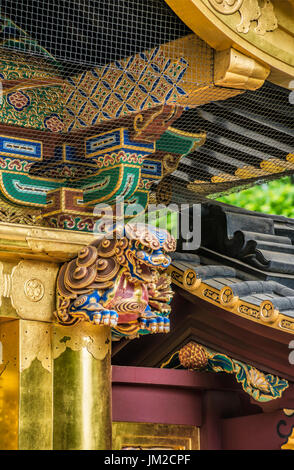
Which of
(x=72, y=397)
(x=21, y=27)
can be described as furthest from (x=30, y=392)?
(x=21, y=27)

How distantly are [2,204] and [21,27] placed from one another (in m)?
1.11

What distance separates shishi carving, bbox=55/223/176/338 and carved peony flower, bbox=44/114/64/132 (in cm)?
78

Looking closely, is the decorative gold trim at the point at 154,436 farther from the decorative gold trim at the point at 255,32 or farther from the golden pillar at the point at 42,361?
the decorative gold trim at the point at 255,32

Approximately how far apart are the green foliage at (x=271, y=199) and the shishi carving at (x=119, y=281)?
1379 cm

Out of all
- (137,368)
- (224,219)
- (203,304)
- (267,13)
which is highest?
(267,13)

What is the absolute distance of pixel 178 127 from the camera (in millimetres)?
6746

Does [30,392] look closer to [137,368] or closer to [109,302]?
[109,302]

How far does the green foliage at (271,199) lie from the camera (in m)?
20.0

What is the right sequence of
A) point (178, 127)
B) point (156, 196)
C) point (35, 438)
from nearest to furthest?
point (35, 438) < point (178, 127) < point (156, 196)

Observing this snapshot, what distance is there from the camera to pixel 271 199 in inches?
800

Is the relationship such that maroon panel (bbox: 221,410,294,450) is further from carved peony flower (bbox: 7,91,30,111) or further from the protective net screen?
carved peony flower (bbox: 7,91,30,111)

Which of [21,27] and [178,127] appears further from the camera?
[178,127]

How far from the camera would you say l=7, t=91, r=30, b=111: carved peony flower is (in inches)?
244

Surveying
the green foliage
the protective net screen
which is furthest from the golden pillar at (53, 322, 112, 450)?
the green foliage
